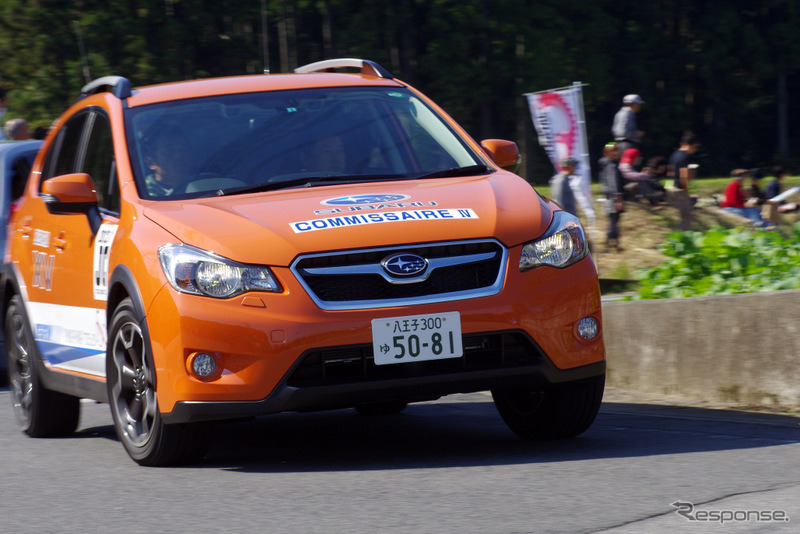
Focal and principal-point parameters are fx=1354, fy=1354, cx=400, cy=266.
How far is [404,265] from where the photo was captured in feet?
18.3

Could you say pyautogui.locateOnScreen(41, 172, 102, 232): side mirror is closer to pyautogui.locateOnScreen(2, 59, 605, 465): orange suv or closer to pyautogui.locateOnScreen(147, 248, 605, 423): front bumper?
pyautogui.locateOnScreen(2, 59, 605, 465): orange suv

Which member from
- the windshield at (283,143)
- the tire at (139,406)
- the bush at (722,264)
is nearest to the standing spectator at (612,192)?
the bush at (722,264)

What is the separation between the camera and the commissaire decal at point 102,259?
6.29m

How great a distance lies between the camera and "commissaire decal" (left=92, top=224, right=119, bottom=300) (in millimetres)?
6293

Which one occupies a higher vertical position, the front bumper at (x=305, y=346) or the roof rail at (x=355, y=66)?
the roof rail at (x=355, y=66)

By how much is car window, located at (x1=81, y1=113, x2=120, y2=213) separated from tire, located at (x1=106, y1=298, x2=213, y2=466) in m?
0.65

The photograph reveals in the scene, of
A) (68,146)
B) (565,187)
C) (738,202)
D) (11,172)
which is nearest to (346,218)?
(68,146)

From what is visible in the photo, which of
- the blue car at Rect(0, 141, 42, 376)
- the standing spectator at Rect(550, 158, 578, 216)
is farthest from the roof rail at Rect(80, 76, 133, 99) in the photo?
the standing spectator at Rect(550, 158, 578, 216)

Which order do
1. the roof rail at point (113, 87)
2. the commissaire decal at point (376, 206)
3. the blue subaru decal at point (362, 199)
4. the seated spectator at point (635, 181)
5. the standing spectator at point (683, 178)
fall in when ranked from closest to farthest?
the commissaire decal at point (376, 206), the blue subaru decal at point (362, 199), the roof rail at point (113, 87), the standing spectator at point (683, 178), the seated spectator at point (635, 181)

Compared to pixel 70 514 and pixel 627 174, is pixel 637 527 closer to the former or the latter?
pixel 70 514

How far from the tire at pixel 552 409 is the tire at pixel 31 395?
2.49m

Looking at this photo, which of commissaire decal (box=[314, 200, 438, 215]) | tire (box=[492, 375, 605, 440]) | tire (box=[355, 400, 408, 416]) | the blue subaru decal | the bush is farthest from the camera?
the bush

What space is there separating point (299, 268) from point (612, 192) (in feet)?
45.4

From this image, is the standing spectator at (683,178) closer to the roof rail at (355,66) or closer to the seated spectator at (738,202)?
the seated spectator at (738,202)
